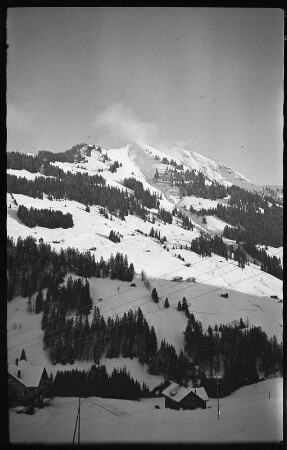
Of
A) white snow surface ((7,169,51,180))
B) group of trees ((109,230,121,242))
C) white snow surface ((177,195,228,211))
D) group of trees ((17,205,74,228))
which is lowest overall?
group of trees ((109,230,121,242))

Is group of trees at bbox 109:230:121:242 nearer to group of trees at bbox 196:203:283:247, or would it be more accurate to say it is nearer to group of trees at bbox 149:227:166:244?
group of trees at bbox 149:227:166:244

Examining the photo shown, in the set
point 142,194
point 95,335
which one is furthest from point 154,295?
point 142,194

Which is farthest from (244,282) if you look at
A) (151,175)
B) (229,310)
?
(151,175)

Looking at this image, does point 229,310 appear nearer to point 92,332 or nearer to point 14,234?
point 92,332

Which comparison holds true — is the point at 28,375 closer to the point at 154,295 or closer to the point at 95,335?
the point at 95,335

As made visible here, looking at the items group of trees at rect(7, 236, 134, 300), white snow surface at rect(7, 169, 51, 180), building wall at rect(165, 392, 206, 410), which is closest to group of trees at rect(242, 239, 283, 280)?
group of trees at rect(7, 236, 134, 300)
